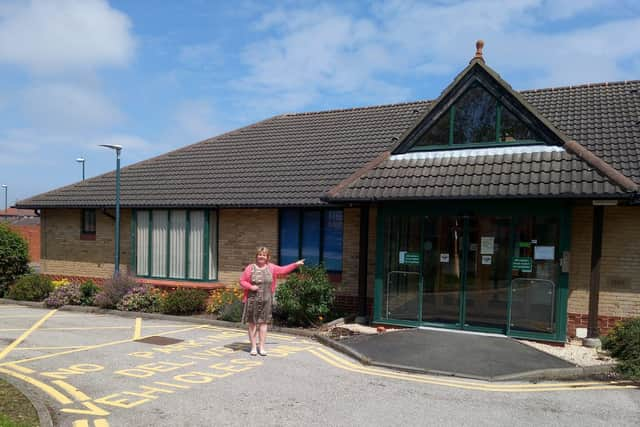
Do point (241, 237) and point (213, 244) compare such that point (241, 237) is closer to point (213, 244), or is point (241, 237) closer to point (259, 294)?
point (213, 244)

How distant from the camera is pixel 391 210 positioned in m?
11.4

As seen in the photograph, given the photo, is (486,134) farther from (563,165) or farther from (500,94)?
(563,165)

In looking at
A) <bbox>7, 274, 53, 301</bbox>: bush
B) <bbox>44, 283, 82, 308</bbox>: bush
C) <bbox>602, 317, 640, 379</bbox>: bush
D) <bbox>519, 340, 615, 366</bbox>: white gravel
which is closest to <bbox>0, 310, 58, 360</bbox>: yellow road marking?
<bbox>44, 283, 82, 308</bbox>: bush

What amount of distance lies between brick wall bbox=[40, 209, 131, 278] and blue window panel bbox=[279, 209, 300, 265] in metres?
5.37

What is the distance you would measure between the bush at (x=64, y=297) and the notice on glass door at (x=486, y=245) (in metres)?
11.1

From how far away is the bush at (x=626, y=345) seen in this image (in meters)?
8.06

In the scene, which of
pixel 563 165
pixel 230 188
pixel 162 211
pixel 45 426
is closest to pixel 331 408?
pixel 45 426

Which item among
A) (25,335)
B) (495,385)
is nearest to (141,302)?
(25,335)

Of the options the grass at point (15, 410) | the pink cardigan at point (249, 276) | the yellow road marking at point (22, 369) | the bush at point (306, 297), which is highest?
the pink cardigan at point (249, 276)

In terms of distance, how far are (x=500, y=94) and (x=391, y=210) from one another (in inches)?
128

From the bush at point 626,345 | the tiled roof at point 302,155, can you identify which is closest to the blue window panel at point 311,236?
the tiled roof at point 302,155

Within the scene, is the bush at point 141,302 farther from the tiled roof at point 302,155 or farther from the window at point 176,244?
the tiled roof at point 302,155

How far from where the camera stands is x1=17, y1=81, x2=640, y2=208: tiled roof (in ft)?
38.6

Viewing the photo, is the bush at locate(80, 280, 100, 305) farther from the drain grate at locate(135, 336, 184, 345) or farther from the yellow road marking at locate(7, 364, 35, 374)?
the yellow road marking at locate(7, 364, 35, 374)
